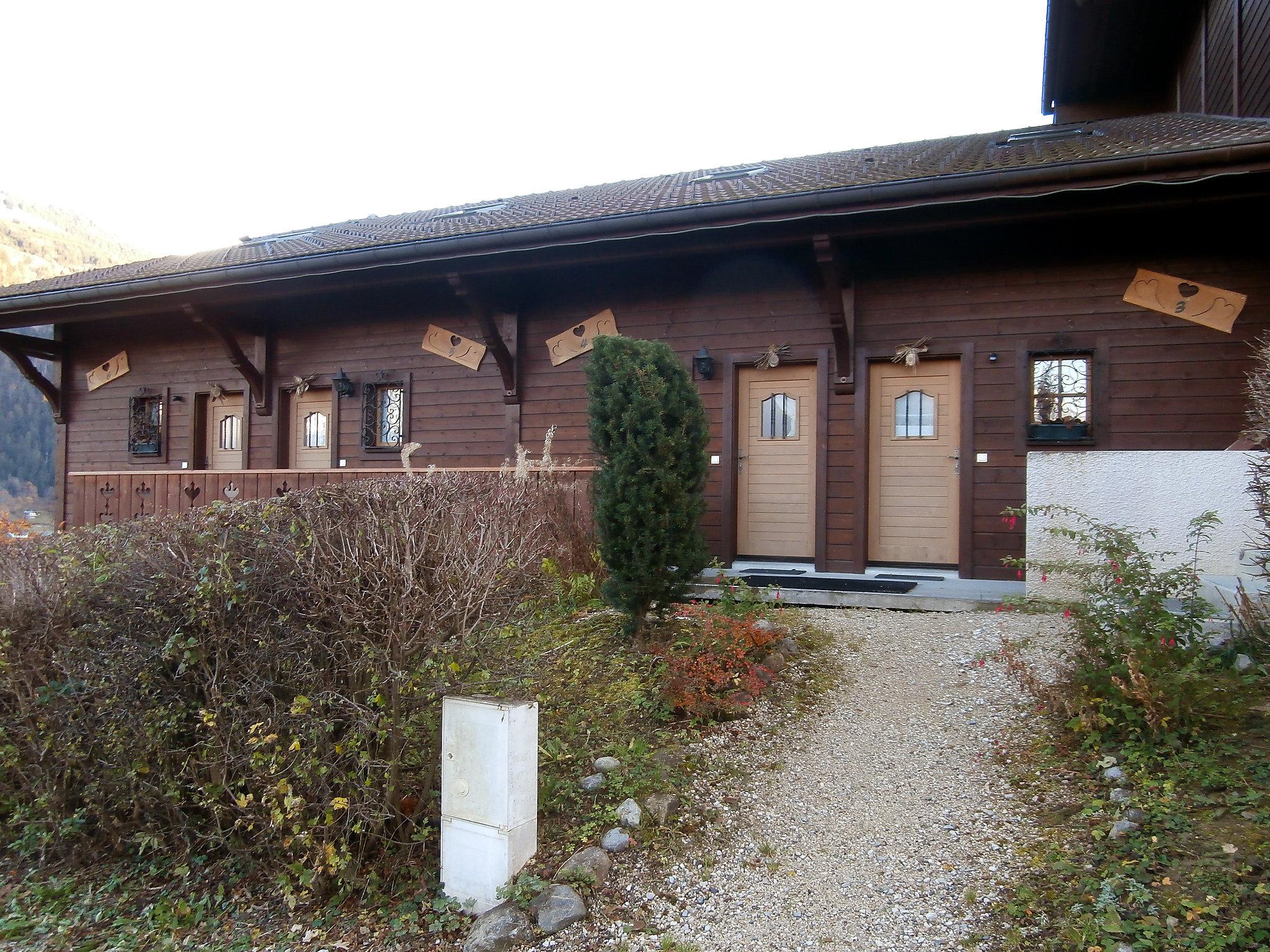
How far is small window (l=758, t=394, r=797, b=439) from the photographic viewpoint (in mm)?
8000

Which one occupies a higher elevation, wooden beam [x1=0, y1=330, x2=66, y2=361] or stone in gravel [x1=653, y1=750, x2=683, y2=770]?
wooden beam [x1=0, y1=330, x2=66, y2=361]

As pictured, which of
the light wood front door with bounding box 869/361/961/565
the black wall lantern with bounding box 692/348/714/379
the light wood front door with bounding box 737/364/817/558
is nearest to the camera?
the light wood front door with bounding box 869/361/961/565

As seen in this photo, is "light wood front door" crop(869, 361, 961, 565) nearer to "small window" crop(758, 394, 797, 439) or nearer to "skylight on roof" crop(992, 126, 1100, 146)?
"small window" crop(758, 394, 797, 439)

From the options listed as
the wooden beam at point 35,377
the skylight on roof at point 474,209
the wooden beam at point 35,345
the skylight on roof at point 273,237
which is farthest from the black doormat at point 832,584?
the wooden beam at point 35,345

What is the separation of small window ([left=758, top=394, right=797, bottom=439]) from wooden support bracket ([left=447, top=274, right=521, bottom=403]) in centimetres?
273

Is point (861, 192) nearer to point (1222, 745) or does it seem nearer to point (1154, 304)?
point (1154, 304)

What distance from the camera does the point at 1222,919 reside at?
2.27m

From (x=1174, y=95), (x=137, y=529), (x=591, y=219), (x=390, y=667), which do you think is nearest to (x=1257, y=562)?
(x=390, y=667)

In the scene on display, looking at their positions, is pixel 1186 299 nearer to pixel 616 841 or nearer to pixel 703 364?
pixel 703 364

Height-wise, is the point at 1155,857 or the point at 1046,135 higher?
the point at 1046,135

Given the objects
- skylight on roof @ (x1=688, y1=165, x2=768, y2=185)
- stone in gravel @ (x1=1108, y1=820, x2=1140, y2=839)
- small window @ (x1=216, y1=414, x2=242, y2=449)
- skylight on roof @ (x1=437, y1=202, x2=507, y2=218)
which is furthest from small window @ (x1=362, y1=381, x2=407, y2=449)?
stone in gravel @ (x1=1108, y1=820, x2=1140, y2=839)

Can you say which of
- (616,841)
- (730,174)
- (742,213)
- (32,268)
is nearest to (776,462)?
(742,213)

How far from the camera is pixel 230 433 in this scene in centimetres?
1098

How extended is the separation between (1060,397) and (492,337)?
551 centimetres
